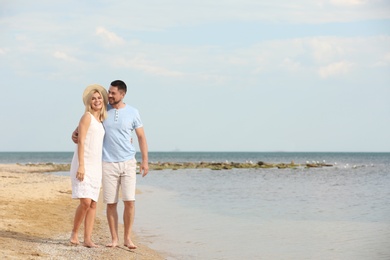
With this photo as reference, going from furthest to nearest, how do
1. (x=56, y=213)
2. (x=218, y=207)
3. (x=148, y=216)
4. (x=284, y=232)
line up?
1. (x=218, y=207)
2. (x=148, y=216)
3. (x=56, y=213)
4. (x=284, y=232)

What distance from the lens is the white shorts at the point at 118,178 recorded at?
7551 millimetres

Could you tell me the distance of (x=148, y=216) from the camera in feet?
44.7

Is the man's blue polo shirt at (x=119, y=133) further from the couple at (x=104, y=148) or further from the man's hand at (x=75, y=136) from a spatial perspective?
the man's hand at (x=75, y=136)

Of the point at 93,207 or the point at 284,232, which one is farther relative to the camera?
the point at 284,232

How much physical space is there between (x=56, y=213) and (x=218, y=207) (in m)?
5.51

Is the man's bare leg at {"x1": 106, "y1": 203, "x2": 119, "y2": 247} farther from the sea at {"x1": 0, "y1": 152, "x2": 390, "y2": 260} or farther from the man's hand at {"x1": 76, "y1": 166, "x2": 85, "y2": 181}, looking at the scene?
the sea at {"x1": 0, "y1": 152, "x2": 390, "y2": 260}

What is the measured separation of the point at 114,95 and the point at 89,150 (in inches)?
29.8

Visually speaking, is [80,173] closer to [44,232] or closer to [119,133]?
[119,133]

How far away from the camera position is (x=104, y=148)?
757cm

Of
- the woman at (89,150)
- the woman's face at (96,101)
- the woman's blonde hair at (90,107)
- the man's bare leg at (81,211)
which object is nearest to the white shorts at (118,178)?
the woman at (89,150)

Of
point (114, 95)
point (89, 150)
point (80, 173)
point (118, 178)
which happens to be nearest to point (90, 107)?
point (114, 95)

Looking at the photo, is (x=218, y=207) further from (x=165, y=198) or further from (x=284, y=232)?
Result: (x=284, y=232)

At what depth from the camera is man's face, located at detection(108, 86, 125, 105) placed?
748cm

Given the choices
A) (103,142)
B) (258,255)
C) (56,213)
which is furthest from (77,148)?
(56,213)
